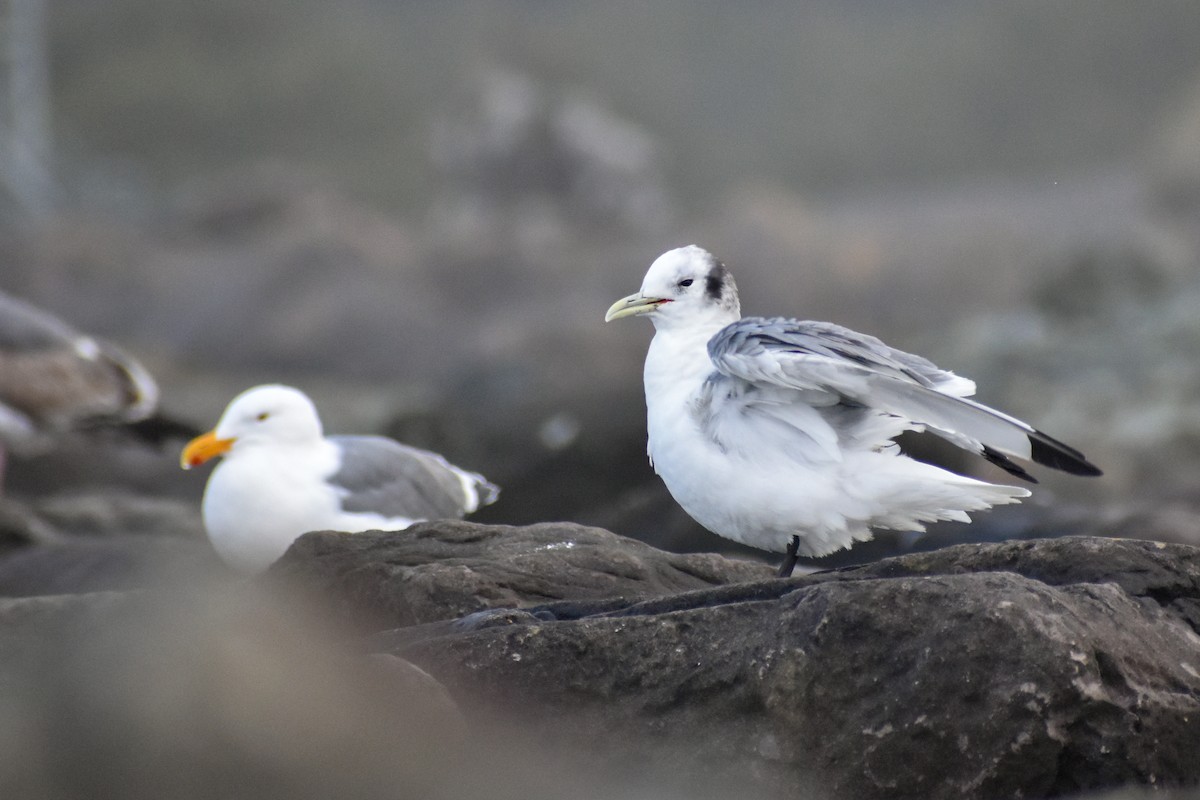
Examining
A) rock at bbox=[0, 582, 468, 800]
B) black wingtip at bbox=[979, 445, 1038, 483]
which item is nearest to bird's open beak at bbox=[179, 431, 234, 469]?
rock at bbox=[0, 582, 468, 800]

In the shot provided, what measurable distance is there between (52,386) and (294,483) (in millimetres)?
3459

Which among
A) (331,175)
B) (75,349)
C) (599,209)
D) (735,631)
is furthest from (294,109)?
(735,631)

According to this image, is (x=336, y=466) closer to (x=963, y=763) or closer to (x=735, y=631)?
(x=735, y=631)

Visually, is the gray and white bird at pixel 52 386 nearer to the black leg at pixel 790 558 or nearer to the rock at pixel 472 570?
the rock at pixel 472 570

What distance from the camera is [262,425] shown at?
6758 mm

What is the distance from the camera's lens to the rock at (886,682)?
3.85 metres

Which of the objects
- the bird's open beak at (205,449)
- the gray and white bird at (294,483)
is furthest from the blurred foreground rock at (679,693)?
the bird's open beak at (205,449)

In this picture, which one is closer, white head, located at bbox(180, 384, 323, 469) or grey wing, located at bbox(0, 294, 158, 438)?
white head, located at bbox(180, 384, 323, 469)

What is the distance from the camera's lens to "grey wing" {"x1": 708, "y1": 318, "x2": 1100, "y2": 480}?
4.70 meters

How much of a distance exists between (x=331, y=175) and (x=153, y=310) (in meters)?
11.6

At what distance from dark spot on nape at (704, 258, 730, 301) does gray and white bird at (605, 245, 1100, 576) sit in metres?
0.47

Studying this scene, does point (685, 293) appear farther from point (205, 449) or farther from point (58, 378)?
point (58, 378)

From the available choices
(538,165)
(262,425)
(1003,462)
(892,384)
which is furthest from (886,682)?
(538,165)

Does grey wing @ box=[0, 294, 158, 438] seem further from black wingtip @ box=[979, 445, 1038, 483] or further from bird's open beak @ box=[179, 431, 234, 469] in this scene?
black wingtip @ box=[979, 445, 1038, 483]
